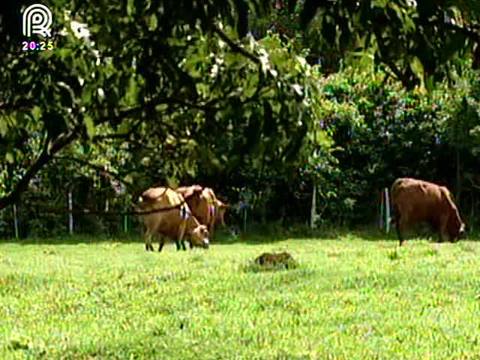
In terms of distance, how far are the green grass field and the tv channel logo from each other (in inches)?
132

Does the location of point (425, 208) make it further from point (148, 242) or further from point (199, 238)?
point (148, 242)

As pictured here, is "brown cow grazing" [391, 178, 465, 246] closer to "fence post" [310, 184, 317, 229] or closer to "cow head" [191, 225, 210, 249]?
"fence post" [310, 184, 317, 229]

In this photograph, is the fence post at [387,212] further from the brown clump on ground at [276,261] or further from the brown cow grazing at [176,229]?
the brown clump on ground at [276,261]

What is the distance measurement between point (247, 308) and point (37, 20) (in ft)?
15.9

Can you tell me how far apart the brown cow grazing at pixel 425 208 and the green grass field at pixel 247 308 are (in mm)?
3917

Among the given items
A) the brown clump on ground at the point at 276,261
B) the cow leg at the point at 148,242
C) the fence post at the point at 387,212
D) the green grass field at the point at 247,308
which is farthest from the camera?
the fence post at the point at 387,212

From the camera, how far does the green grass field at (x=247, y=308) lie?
5570 mm

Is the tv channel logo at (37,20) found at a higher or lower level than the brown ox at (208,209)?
higher

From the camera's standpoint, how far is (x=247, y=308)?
683 centimetres

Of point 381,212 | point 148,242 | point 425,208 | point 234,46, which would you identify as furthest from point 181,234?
point 234,46

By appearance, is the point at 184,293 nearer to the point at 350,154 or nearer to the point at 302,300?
the point at 302,300

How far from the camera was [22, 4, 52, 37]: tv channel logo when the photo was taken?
2.02m

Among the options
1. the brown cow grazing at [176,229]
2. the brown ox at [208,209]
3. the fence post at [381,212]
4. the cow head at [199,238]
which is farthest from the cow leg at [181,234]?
the fence post at [381,212]

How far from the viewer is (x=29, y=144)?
3.06 m
